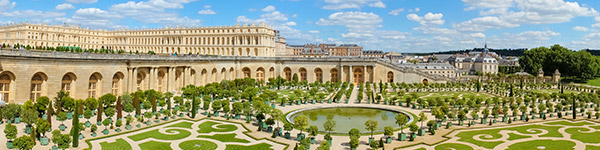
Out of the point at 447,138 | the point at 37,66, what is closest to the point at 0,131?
the point at 37,66

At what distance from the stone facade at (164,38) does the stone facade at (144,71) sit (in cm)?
896

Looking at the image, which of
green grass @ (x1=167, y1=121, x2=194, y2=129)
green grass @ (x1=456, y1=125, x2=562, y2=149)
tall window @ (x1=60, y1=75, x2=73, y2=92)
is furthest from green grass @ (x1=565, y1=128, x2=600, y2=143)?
tall window @ (x1=60, y1=75, x2=73, y2=92)

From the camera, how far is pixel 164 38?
88.2m

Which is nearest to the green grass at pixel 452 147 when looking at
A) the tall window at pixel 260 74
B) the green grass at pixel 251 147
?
the green grass at pixel 251 147

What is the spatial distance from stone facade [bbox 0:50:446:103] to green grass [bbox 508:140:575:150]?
3492 cm

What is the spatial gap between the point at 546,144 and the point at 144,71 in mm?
37811

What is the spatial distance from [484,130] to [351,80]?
41.7m

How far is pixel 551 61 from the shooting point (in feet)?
295

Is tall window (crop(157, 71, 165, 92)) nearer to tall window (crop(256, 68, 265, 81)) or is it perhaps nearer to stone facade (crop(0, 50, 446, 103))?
stone facade (crop(0, 50, 446, 103))

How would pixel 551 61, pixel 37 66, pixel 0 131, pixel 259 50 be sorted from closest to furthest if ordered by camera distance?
pixel 0 131, pixel 37 66, pixel 259 50, pixel 551 61

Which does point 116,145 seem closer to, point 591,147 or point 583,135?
point 591,147

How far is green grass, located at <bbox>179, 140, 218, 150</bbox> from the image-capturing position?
24406 mm

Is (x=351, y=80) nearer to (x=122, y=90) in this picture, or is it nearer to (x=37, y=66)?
(x=122, y=90)

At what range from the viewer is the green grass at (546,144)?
2497 cm
